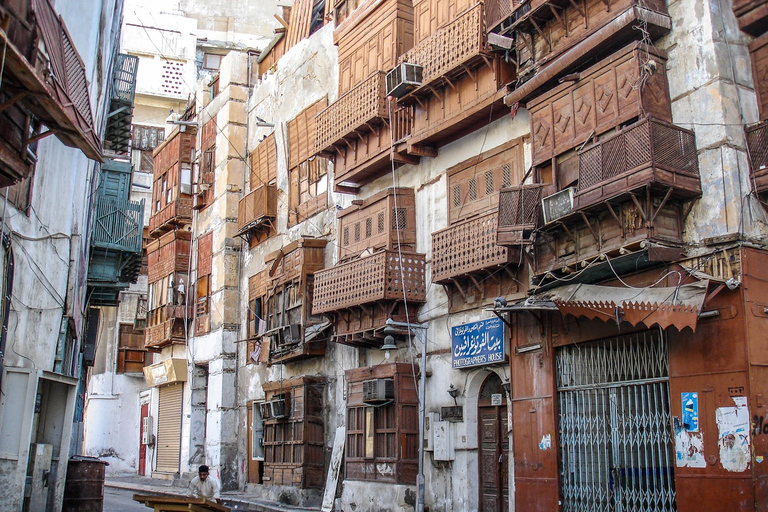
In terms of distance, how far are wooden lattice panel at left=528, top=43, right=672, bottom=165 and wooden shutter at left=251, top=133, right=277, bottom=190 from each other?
40.5ft

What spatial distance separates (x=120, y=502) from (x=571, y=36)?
16891 millimetres

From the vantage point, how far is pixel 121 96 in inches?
846

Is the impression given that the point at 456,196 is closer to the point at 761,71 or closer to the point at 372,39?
the point at 372,39

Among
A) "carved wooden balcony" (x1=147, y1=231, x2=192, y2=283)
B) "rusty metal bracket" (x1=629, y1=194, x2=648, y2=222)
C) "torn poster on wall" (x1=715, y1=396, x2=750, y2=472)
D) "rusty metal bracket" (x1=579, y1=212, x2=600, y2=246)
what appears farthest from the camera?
"carved wooden balcony" (x1=147, y1=231, x2=192, y2=283)

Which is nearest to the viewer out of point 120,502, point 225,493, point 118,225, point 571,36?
point 571,36

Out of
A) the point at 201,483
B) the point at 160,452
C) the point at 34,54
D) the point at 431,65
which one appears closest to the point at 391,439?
the point at 201,483

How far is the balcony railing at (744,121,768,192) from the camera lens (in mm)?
10674

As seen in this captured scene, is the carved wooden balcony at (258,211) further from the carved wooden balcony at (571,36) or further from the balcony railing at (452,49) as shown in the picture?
the carved wooden balcony at (571,36)

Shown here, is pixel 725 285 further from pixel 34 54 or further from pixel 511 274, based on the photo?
pixel 34 54

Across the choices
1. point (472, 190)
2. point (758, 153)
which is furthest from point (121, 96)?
point (758, 153)

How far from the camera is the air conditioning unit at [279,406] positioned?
20938 millimetres

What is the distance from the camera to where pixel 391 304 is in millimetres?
16844

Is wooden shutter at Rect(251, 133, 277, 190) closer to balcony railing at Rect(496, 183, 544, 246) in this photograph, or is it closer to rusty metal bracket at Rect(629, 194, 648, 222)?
balcony railing at Rect(496, 183, 544, 246)

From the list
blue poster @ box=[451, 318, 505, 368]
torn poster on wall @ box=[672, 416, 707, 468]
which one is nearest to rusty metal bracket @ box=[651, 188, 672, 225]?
torn poster on wall @ box=[672, 416, 707, 468]
